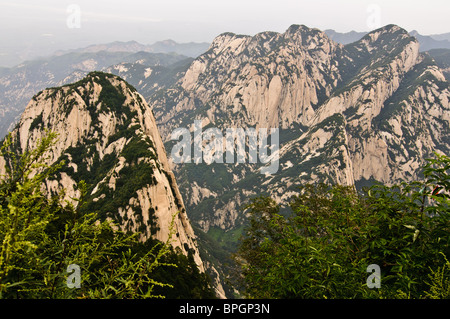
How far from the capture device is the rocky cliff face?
320 feet

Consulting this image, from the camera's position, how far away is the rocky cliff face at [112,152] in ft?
320

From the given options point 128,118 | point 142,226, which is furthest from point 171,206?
point 128,118

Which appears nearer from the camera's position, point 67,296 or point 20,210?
point 20,210

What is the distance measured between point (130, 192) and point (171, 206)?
59.9 feet

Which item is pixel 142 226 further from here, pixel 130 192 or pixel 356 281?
pixel 356 281

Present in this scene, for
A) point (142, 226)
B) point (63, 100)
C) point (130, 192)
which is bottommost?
point (142, 226)

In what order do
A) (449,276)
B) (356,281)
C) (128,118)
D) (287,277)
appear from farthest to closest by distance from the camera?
(128,118)
(287,277)
(356,281)
(449,276)

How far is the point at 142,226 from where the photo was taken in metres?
93.0

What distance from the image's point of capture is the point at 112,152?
136 metres

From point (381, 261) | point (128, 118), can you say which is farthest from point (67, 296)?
point (128, 118)
